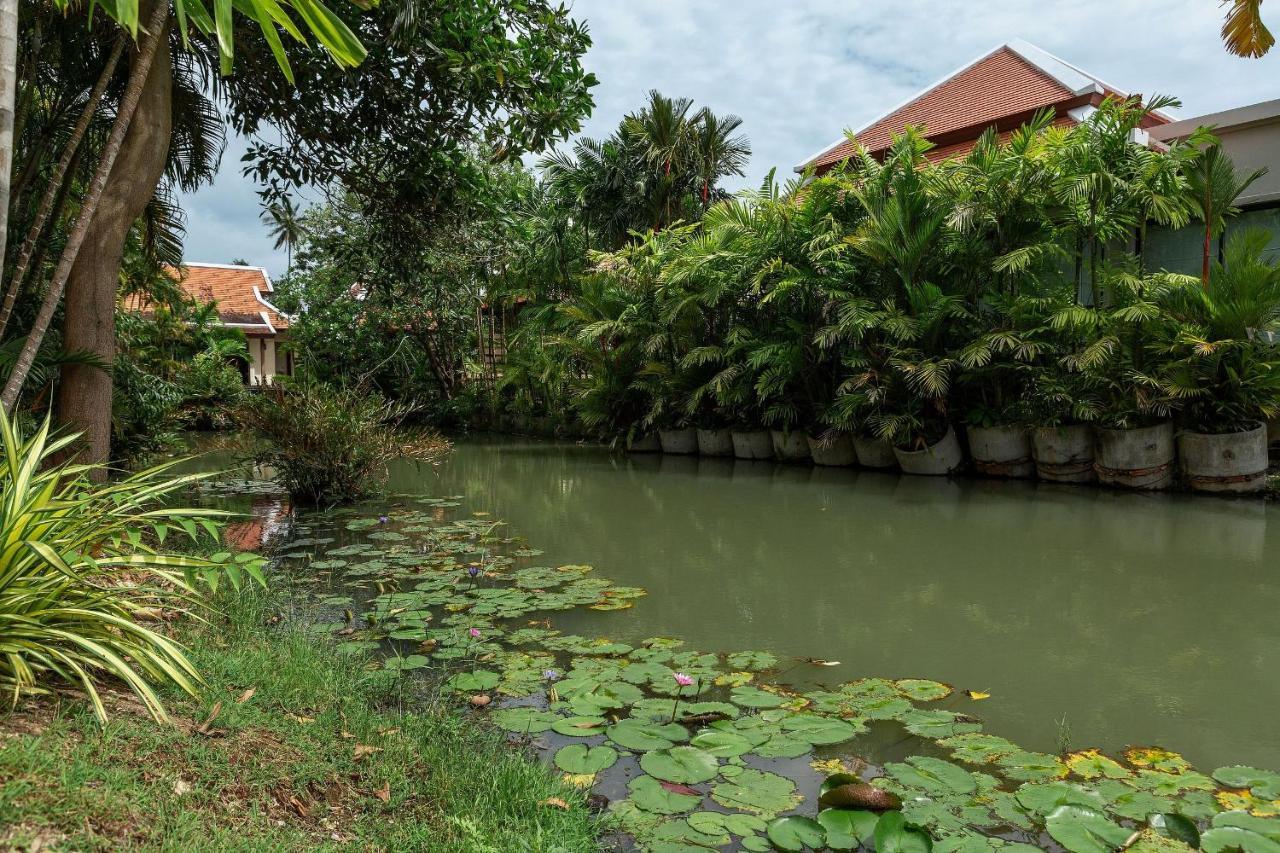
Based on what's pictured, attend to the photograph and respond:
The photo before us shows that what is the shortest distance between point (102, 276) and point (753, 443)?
9.39 meters

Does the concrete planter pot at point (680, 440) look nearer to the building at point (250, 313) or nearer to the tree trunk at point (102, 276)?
the tree trunk at point (102, 276)

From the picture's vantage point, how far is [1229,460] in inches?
→ 321

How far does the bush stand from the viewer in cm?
759

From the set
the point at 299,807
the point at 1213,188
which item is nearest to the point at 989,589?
the point at 299,807

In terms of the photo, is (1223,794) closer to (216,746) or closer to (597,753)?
(597,753)

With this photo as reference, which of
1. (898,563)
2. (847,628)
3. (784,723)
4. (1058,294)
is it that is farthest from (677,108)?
(784,723)

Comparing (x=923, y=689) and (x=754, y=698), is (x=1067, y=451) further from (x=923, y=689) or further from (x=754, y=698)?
(x=754, y=698)

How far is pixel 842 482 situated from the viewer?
10172 mm

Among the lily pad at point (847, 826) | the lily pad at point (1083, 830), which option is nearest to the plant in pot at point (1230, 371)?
the lily pad at point (1083, 830)

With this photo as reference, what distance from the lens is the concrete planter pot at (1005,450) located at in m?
9.76

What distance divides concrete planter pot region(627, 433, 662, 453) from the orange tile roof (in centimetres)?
1603

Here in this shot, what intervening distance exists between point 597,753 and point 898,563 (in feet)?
Answer: 12.0

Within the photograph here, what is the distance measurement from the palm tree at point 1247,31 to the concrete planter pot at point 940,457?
4777 millimetres

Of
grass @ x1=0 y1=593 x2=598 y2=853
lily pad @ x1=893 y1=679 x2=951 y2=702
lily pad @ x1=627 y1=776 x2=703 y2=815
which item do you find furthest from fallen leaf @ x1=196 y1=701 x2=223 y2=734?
lily pad @ x1=893 y1=679 x2=951 y2=702
